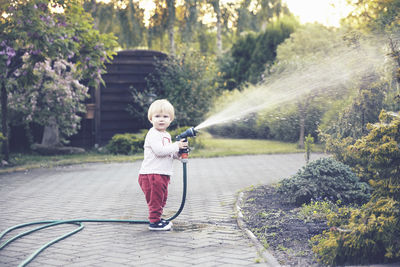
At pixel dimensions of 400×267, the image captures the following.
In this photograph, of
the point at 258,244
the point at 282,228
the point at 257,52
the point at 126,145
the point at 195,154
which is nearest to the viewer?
the point at 258,244

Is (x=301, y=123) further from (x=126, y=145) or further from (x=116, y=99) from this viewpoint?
(x=116, y=99)

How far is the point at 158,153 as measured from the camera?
17.8 ft

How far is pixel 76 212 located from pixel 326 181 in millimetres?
3356

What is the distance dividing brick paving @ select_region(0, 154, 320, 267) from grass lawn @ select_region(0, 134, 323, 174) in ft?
2.10

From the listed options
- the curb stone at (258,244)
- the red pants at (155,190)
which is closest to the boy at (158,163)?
the red pants at (155,190)

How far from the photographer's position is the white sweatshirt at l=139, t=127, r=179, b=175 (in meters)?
5.41

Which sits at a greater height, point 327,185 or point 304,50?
point 304,50

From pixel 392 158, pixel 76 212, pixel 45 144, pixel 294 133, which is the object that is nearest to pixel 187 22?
pixel 294 133

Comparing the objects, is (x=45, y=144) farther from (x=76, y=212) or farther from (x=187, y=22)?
(x=187, y=22)

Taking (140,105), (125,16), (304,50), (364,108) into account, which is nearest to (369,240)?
(364,108)

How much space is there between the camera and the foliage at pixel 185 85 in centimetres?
1552

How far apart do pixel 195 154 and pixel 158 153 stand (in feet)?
25.5

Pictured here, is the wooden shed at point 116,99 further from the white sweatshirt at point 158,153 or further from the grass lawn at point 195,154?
the white sweatshirt at point 158,153

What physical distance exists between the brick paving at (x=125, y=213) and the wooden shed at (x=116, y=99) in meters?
3.82
